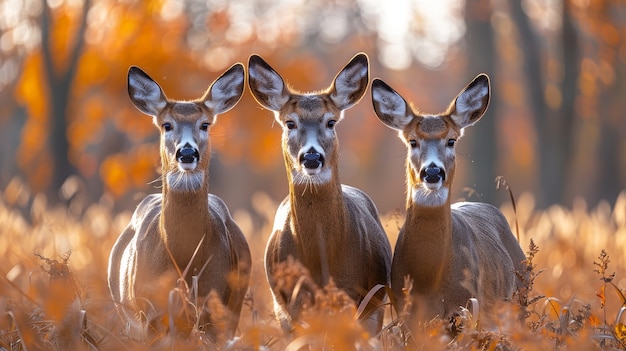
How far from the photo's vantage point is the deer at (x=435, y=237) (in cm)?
819

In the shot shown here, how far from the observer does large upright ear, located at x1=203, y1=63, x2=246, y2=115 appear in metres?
9.33

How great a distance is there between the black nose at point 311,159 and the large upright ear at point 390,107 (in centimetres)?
87

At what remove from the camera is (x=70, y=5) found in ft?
83.4

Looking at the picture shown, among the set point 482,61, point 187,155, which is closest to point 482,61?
point 482,61

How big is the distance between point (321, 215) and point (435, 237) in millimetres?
903

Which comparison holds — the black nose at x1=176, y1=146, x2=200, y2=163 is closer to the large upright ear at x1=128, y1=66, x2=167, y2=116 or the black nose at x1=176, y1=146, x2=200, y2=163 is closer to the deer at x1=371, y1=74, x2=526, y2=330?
the large upright ear at x1=128, y1=66, x2=167, y2=116

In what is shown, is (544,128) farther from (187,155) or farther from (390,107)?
(187,155)

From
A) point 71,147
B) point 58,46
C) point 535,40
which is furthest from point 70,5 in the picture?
point 535,40

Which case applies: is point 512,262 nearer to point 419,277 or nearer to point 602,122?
point 419,277

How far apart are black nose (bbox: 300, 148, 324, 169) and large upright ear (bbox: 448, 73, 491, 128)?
1.32 metres

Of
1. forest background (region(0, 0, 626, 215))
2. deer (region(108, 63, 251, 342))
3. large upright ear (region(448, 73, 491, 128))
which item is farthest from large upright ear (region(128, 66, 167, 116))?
forest background (region(0, 0, 626, 215))

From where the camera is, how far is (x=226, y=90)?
9.45 m

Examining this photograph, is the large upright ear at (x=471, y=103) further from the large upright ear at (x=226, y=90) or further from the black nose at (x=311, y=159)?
the large upright ear at (x=226, y=90)

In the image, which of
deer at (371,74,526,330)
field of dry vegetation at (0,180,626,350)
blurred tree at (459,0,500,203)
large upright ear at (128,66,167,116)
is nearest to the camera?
field of dry vegetation at (0,180,626,350)
